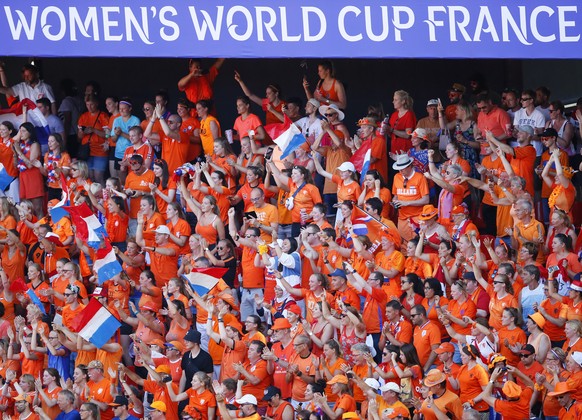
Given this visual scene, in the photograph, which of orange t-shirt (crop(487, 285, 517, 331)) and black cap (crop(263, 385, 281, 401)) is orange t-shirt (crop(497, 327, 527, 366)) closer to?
orange t-shirt (crop(487, 285, 517, 331))

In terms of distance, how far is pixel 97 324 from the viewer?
17.3 meters

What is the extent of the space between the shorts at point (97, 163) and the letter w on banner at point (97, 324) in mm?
3968

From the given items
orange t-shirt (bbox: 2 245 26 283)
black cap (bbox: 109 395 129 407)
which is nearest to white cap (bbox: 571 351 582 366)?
black cap (bbox: 109 395 129 407)

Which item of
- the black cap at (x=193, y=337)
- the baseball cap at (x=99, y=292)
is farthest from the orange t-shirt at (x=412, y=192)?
the baseball cap at (x=99, y=292)

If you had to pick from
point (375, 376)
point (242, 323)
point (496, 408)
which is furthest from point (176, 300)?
point (496, 408)

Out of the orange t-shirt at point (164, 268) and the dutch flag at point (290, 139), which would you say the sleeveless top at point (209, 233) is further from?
the dutch flag at point (290, 139)

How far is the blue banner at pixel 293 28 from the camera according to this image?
15.9m

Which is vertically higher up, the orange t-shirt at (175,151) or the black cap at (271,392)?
the orange t-shirt at (175,151)

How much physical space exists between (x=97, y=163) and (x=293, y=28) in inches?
227

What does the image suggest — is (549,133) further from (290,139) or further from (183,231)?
(183,231)

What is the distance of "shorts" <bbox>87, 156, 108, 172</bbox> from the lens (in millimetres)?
20969

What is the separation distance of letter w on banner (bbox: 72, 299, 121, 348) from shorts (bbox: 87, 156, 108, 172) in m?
3.97

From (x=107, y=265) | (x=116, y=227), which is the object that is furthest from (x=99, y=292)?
(x=116, y=227)

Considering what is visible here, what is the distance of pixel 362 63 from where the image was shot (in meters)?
23.5
